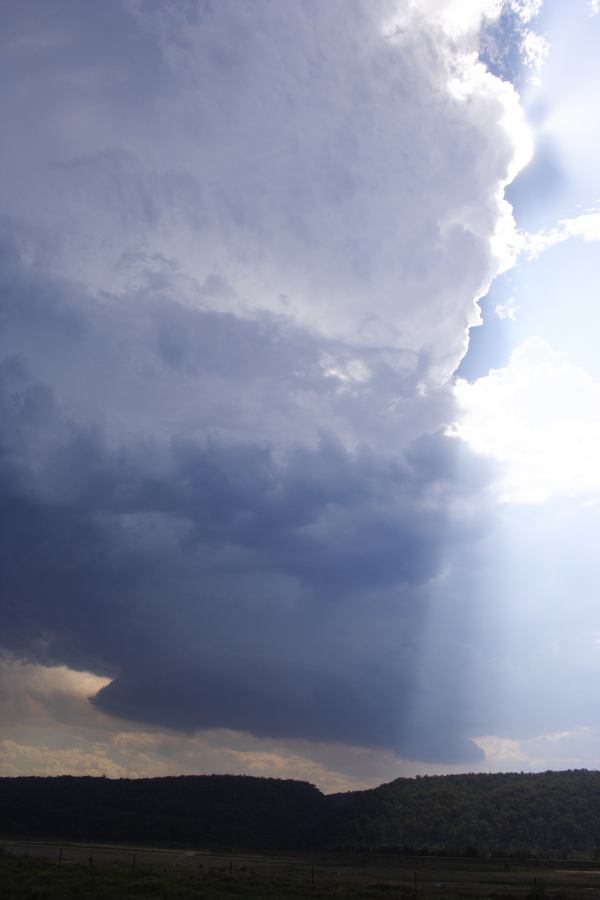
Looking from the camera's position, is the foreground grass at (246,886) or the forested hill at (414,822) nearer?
the foreground grass at (246,886)

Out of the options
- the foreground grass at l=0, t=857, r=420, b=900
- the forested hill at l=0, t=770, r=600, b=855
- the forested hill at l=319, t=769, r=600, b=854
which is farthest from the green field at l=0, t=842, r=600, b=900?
the forested hill at l=319, t=769, r=600, b=854

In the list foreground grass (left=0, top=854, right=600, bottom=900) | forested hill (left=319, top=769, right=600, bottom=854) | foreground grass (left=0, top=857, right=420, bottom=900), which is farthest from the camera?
forested hill (left=319, top=769, right=600, bottom=854)

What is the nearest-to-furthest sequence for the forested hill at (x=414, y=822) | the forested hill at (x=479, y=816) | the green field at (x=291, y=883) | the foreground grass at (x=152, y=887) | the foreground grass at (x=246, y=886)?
the foreground grass at (x=152, y=887), the foreground grass at (x=246, y=886), the green field at (x=291, y=883), the forested hill at (x=479, y=816), the forested hill at (x=414, y=822)

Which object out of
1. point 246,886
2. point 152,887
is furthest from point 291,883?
point 152,887

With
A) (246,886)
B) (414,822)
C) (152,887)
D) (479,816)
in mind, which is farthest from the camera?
(414,822)

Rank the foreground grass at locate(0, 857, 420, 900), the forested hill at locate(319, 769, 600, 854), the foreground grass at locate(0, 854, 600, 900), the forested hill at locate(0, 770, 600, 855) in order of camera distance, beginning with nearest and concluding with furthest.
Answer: the foreground grass at locate(0, 857, 420, 900)
the foreground grass at locate(0, 854, 600, 900)
the forested hill at locate(319, 769, 600, 854)
the forested hill at locate(0, 770, 600, 855)

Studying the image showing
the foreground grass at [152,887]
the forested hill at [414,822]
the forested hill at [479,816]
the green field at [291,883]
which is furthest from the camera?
the forested hill at [414,822]

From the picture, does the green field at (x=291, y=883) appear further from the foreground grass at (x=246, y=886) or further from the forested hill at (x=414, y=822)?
the forested hill at (x=414, y=822)

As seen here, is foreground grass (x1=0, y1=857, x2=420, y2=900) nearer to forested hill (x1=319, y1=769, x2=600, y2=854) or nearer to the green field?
the green field

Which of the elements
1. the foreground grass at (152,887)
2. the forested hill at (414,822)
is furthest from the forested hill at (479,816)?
the foreground grass at (152,887)

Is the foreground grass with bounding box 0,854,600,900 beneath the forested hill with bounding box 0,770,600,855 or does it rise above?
beneath

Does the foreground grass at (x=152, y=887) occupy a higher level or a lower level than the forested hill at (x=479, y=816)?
lower

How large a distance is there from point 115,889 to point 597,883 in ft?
131

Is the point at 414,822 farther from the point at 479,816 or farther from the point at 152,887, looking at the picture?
the point at 152,887
